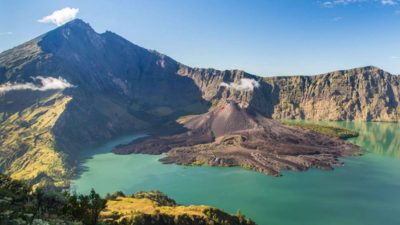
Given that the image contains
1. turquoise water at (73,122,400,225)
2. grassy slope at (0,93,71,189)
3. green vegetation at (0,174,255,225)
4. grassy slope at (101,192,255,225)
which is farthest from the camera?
grassy slope at (0,93,71,189)

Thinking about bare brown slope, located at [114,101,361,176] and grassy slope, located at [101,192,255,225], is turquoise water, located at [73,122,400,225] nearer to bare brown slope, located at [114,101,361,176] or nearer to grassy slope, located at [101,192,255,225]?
bare brown slope, located at [114,101,361,176]

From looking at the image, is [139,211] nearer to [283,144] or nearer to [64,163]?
[64,163]

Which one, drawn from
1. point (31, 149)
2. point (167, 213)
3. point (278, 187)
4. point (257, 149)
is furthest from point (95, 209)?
point (257, 149)

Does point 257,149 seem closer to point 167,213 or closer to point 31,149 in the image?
point 31,149

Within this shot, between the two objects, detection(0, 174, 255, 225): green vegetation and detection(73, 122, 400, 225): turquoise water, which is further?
detection(73, 122, 400, 225): turquoise water

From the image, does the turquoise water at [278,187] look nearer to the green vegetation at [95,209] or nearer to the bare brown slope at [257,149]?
the bare brown slope at [257,149]

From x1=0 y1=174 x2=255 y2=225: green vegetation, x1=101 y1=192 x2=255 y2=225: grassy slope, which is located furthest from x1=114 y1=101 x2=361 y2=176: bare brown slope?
x1=101 y1=192 x2=255 y2=225: grassy slope
